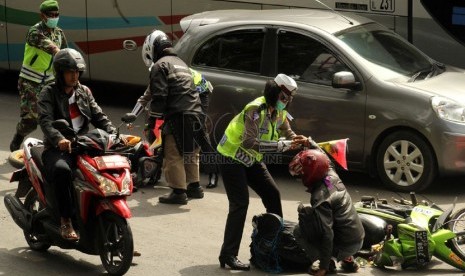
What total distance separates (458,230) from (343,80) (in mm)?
2663

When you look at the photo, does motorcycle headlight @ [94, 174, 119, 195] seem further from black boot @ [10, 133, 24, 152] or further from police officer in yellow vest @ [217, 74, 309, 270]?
black boot @ [10, 133, 24, 152]

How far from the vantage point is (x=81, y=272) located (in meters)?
8.83

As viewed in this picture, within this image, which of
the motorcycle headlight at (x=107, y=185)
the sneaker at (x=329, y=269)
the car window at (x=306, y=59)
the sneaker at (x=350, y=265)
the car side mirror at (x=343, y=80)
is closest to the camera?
the motorcycle headlight at (x=107, y=185)

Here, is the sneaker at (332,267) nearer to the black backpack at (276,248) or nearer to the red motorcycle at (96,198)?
the black backpack at (276,248)

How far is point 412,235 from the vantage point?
28.5 ft

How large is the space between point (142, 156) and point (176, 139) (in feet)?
2.32

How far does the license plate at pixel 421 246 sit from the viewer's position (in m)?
8.66

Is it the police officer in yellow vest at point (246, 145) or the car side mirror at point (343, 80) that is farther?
the car side mirror at point (343, 80)

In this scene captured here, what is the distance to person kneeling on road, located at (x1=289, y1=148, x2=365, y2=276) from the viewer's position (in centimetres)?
830

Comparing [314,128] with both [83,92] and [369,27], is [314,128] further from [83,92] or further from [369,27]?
[83,92]

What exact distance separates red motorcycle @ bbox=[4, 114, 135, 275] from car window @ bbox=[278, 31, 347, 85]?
335 cm

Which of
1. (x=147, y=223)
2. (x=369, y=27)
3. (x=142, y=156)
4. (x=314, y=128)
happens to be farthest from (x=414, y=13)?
(x=147, y=223)

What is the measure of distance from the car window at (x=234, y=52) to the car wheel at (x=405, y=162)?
1664 mm

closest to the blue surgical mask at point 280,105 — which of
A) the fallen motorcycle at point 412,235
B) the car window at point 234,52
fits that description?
the fallen motorcycle at point 412,235
